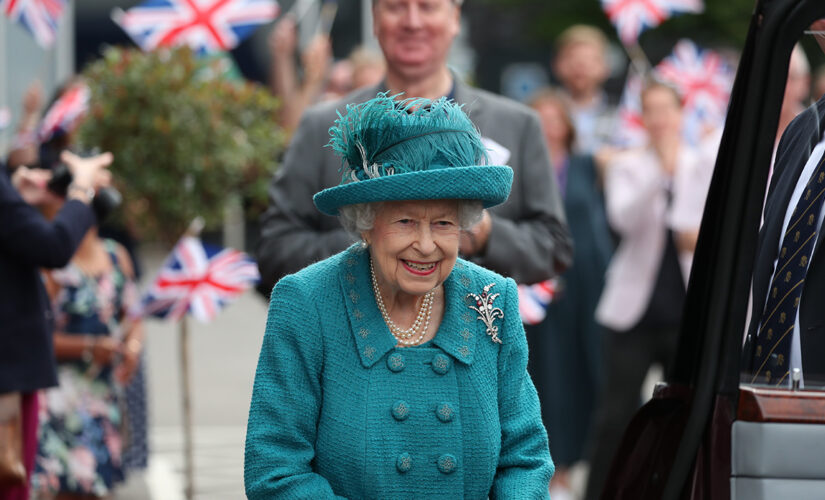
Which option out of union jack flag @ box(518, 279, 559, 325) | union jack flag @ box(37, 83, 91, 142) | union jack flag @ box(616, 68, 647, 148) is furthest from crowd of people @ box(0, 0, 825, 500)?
union jack flag @ box(616, 68, 647, 148)

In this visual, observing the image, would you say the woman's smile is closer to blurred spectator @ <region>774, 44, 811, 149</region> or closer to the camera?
blurred spectator @ <region>774, 44, 811, 149</region>

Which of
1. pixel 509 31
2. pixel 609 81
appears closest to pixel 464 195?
pixel 609 81

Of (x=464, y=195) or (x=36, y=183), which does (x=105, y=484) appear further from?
(x=464, y=195)

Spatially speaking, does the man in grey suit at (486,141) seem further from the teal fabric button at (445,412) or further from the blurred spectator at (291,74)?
the blurred spectator at (291,74)

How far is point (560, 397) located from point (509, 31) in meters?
24.2

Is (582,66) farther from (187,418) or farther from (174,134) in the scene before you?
(187,418)

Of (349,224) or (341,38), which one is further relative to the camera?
(341,38)

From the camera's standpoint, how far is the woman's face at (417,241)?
9.81ft

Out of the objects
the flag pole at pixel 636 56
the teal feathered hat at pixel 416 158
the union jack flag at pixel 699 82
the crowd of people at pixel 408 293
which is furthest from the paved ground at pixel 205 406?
the teal feathered hat at pixel 416 158

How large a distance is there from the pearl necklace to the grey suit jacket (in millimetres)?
1134

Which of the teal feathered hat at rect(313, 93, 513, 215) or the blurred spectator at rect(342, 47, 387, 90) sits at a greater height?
the blurred spectator at rect(342, 47, 387, 90)

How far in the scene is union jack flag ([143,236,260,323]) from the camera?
7.26 m

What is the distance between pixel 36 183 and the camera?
20.4 feet

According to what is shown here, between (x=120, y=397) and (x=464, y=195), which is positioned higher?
(x=464, y=195)
